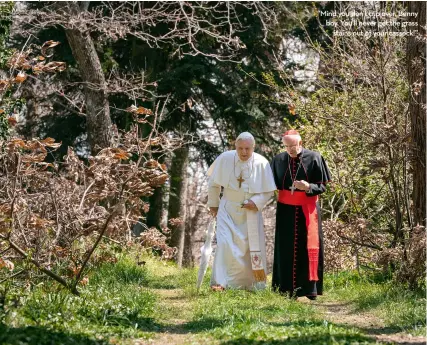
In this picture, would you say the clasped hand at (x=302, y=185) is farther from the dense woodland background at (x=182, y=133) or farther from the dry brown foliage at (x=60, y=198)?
the dry brown foliage at (x=60, y=198)

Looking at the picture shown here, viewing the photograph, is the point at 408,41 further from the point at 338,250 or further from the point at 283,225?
the point at 338,250

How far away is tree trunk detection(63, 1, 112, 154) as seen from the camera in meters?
16.5

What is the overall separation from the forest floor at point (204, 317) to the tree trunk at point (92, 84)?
19.4ft

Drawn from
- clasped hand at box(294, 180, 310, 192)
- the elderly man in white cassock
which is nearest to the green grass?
the elderly man in white cassock

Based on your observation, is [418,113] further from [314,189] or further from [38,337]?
[38,337]

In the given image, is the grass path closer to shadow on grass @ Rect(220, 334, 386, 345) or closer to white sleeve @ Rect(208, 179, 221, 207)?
shadow on grass @ Rect(220, 334, 386, 345)

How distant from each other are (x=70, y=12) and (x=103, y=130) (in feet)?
8.32

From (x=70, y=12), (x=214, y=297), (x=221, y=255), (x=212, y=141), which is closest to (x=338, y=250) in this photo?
(x=221, y=255)

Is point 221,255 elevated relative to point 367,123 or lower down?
lower down

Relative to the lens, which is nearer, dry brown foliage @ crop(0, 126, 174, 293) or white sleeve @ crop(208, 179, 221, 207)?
dry brown foliage @ crop(0, 126, 174, 293)

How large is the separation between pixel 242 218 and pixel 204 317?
11.4ft

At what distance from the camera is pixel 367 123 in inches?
458

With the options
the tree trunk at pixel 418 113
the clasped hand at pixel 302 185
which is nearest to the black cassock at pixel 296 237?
the clasped hand at pixel 302 185

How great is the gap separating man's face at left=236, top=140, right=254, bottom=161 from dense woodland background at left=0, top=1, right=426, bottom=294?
95 cm
